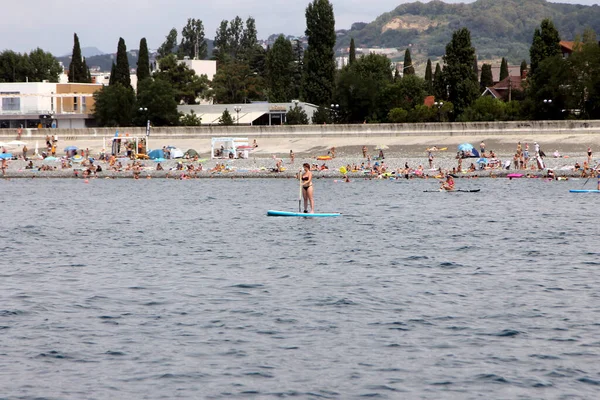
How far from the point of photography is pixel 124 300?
18734 millimetres

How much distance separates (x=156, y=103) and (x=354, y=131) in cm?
2563

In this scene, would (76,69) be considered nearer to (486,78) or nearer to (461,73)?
(461,73)

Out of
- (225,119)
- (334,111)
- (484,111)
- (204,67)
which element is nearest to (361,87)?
(334,111)

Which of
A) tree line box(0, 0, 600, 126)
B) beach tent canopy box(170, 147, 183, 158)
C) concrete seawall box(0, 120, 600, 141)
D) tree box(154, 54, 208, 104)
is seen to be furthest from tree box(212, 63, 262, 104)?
beach tent canopy box(170, 147, 183, 158)

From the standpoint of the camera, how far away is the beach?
184 ft

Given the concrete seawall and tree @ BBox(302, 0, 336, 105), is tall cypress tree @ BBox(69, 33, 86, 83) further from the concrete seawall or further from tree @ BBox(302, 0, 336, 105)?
the concrete seawall

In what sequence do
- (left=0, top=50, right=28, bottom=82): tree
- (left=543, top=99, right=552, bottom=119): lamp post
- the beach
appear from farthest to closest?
1. (left=0, top=50, right=28, bottom=82): tree
2. (left=543, top=99, right=552, bottom=119): lamp post
3. the beach

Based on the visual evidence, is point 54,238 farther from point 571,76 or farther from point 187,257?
point 571,76

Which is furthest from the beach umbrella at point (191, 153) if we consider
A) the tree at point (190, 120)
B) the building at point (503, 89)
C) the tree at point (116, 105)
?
the building at point (503, 89)

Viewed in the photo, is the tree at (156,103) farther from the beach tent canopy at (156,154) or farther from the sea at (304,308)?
the sea at (304,308)

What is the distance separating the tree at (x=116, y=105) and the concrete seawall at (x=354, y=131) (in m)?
11.2

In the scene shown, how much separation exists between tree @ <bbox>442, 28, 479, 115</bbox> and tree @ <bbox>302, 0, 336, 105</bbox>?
43.5 feet

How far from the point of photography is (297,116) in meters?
86.7

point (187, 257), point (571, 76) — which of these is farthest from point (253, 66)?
point (187, 257)
